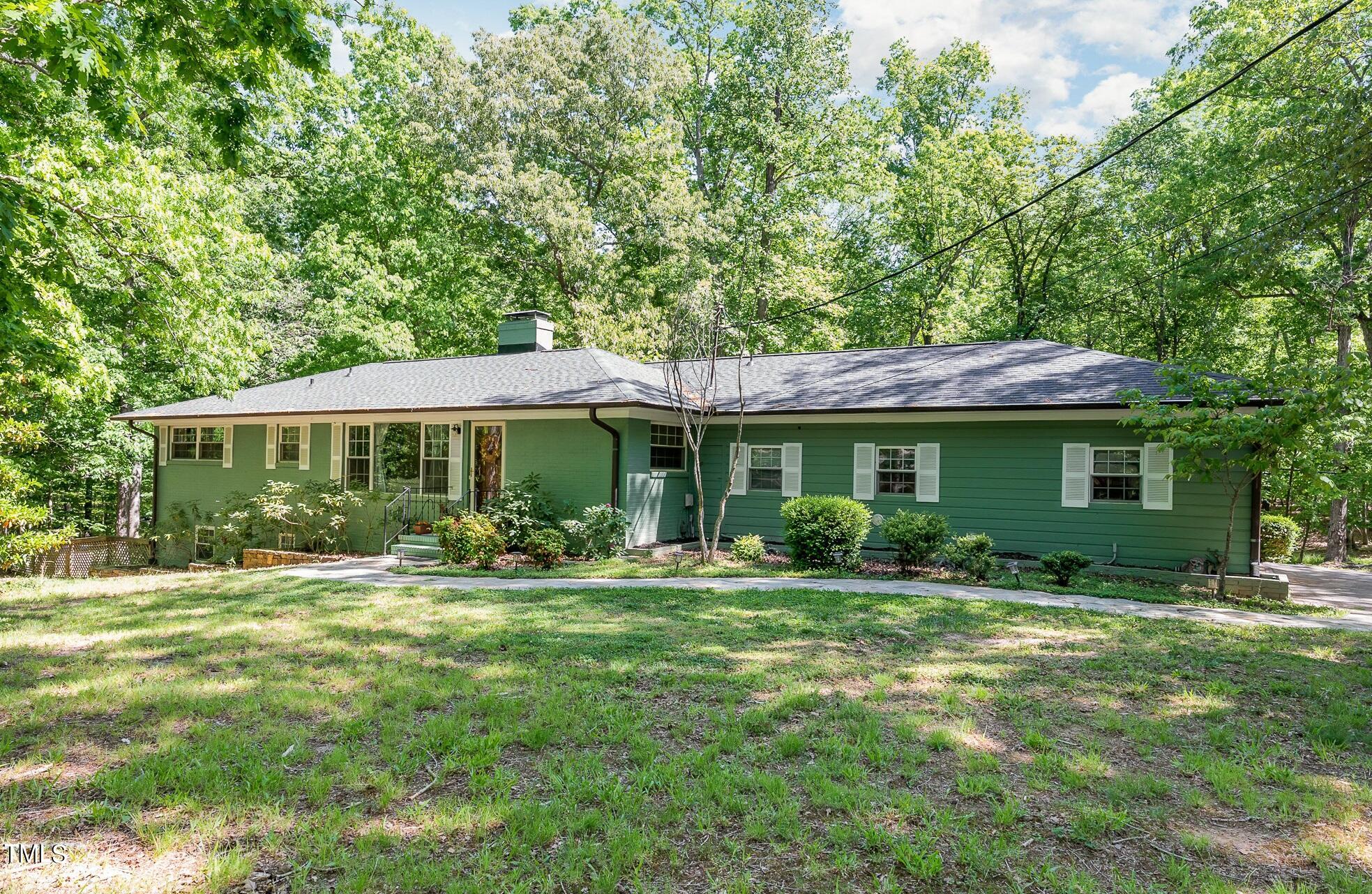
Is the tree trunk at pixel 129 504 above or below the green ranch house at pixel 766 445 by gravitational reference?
below

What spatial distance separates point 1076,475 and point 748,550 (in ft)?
17.0

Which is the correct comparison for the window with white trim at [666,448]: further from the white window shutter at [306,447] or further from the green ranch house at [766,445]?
the white window shutter at [306,447]

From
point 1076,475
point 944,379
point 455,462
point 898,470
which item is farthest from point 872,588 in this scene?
point 455,462

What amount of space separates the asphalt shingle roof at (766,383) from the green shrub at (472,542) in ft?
8.04

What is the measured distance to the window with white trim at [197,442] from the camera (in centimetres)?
1705

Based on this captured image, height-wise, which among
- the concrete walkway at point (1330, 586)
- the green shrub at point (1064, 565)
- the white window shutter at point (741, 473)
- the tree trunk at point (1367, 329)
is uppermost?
the tree trunk at point (1367, 329)

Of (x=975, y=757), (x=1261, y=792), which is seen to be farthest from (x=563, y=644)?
(x=1261, y=792)

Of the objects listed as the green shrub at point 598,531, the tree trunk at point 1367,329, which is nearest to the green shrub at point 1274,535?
the tree trunk at point 1367,329

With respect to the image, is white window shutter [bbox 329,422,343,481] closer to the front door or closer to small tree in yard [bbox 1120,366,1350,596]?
the front door

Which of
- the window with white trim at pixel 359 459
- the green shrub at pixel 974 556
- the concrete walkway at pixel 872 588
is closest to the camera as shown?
the concrete walkway at pixel 872 588

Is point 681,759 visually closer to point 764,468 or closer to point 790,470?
point 790,470

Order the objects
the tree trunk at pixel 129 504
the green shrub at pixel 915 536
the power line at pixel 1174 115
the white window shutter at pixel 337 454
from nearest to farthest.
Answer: the power line at pixel 1174 115, the green shrub at pixel 915 536, the white window shutter at pixel 337 454, the tree trunk at pixel 129 504

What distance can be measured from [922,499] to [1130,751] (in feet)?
29.0

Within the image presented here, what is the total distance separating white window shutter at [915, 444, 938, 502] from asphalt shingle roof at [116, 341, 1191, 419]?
90 centimetres
